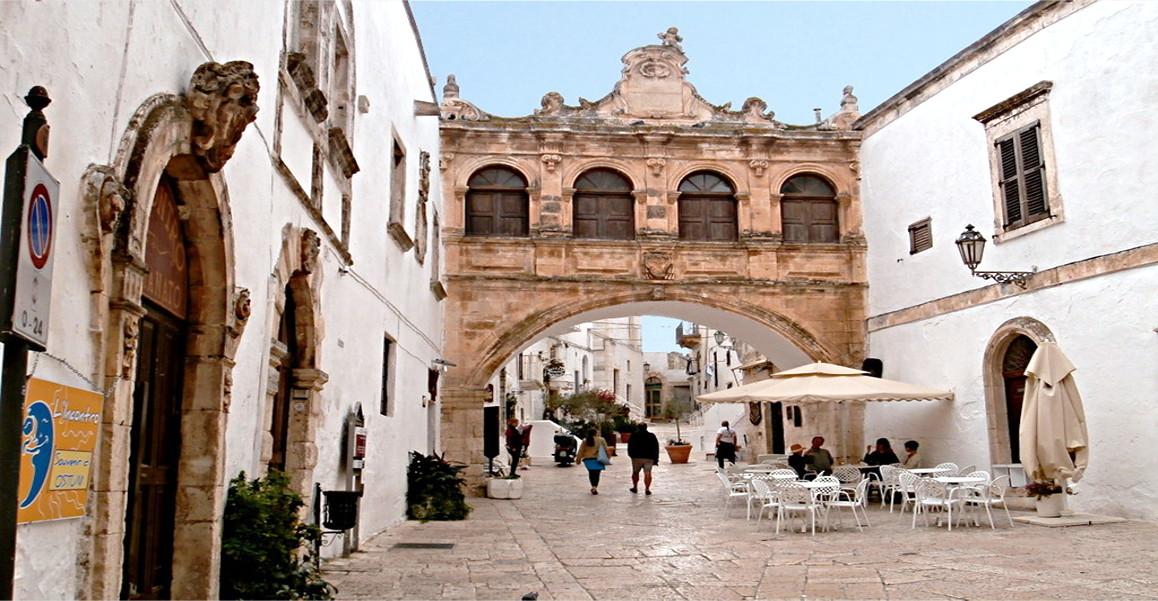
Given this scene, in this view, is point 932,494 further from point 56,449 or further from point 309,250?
point 56,449

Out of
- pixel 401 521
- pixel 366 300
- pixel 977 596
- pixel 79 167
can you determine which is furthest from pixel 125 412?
pixel 401 521

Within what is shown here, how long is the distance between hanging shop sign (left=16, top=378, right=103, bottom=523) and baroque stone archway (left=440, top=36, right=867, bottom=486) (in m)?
12.6

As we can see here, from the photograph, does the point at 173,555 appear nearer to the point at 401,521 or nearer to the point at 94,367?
the point at 94,367

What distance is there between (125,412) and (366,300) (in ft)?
18.6

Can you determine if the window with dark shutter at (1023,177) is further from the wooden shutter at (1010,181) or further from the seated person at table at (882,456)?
the seated person at table at (882,456)

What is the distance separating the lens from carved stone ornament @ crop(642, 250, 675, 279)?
1625 cm

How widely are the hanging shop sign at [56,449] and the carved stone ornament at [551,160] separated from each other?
13456 millimetres

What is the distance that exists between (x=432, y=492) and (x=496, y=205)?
246 inches

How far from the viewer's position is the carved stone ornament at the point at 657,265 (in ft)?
53.3

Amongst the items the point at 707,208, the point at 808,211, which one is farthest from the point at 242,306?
the point at 808,211

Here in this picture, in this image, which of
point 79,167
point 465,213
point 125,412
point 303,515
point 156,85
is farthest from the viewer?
point 465,213

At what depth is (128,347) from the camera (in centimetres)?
359

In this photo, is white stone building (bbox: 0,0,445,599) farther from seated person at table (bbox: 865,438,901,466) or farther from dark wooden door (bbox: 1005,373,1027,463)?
dark wooden door (bbox: 1005,373,1027,463)

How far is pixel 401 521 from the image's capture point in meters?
11.2
